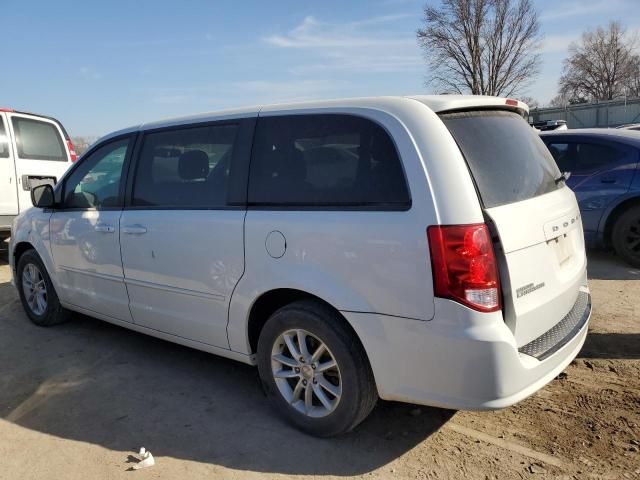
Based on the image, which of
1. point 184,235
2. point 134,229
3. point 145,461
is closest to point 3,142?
point 134,229

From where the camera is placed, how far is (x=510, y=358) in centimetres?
248

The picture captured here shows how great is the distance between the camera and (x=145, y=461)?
9.49ft

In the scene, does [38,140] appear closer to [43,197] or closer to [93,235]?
[43,197]

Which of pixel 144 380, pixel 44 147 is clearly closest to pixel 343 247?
pixel 144 380

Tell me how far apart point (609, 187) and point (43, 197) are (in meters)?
5.91

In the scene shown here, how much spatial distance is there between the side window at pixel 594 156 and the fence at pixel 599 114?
28.3m

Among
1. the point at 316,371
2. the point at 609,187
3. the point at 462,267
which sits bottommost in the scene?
the point at 316,371

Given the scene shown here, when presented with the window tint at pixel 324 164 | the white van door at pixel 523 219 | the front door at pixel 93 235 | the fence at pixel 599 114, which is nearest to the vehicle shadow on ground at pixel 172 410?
the front door at pixel 93 235

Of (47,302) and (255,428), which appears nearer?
(255,428)

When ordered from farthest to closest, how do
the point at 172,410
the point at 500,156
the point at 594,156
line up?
the point at 594,156
the point at 172,410
the point at 500,156

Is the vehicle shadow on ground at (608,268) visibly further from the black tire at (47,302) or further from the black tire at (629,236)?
the black tire at (47,302)

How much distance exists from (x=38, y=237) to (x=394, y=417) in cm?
351

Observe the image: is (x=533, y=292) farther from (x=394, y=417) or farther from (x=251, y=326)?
(x=251, y=326)

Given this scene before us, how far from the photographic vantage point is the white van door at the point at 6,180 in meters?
7.69
